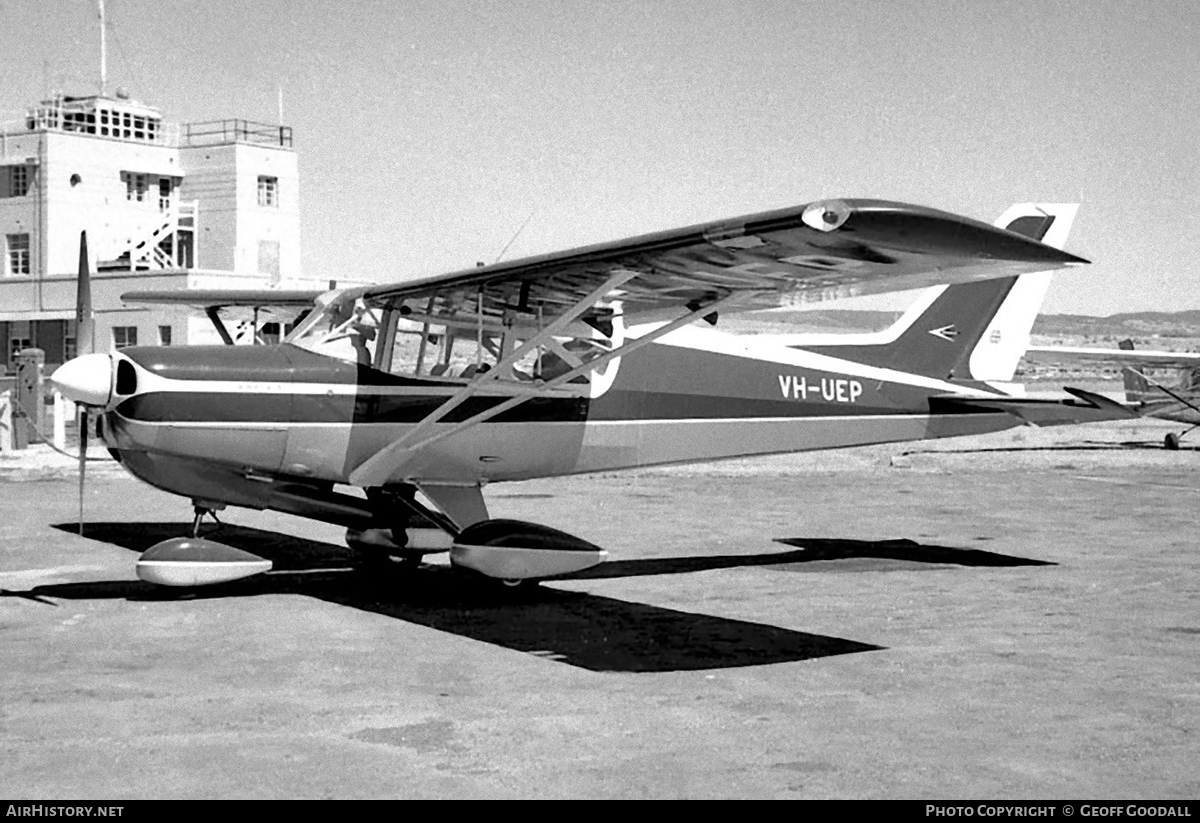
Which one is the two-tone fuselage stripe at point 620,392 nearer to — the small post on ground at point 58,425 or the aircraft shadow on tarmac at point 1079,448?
the aircraft shadow on tarmac at point 1079,448

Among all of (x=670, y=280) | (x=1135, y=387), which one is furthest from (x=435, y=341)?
(x=1135, y=387)

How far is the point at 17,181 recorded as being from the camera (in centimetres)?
5466

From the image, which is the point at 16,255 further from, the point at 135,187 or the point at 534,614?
the point at 534,614

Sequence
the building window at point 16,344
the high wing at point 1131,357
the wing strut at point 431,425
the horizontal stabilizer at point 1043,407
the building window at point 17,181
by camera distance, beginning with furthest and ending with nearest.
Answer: the building window at point 17,181 < the building window at point 16,344 < the high wing at point 1131,357 < the horizontal stabilizer at point 1043,407 < the wing strut at point 431,425

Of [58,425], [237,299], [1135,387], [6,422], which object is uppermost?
[237,299]

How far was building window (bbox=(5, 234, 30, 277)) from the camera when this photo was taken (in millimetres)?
54562

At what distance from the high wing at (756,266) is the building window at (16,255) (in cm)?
4696

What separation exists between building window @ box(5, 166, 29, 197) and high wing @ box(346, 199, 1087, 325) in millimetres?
47168

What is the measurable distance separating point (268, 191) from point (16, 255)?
9.59m

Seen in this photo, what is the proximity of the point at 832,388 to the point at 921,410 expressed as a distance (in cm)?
100

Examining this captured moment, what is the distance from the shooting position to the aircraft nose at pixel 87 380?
1019 centimetres

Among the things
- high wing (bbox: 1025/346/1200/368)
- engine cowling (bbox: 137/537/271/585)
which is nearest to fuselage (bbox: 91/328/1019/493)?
engine cowling (bbox: 137/537/271/585)

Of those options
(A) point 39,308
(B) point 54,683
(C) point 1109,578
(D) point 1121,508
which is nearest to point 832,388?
(C) point 1109,578

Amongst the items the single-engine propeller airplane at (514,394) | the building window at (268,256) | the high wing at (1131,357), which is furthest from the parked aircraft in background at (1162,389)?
the building window at (268,256)
